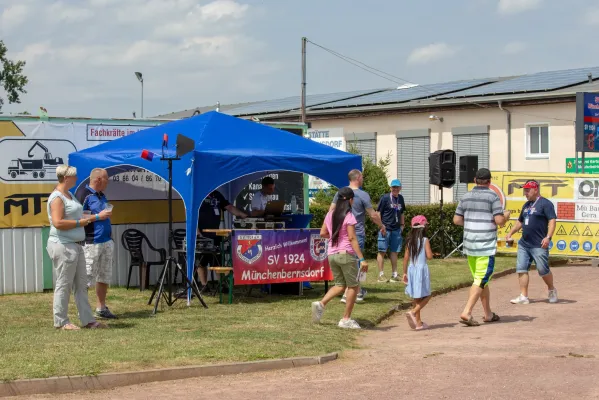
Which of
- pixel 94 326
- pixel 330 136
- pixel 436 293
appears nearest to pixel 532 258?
pixel 436 293

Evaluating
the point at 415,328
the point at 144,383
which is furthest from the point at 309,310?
the point at 144,383

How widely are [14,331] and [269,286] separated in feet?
17.7

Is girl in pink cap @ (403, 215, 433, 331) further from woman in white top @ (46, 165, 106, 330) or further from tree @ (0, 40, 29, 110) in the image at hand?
tree @ (0, 40, 29, 110)

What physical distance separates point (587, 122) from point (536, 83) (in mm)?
10417

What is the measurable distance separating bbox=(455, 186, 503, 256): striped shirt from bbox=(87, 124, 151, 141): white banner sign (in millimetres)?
7169

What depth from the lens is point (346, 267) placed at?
12.2 m

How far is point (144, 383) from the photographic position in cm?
893

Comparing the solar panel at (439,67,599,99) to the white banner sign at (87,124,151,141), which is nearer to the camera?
the white banner sign at (87,124,151,141)

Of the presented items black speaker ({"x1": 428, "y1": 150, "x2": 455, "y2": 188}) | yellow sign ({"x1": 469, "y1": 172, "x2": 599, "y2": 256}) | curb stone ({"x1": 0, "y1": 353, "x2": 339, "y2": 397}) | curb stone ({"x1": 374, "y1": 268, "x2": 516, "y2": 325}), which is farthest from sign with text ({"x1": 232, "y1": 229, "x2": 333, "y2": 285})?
black speaker ({"x1": 428, "y1": 150, "x2": 455, "y2": 188})

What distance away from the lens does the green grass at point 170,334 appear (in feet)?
30.7

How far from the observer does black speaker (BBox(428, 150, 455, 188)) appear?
24.1m

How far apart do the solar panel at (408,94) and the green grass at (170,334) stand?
22127 millimetres

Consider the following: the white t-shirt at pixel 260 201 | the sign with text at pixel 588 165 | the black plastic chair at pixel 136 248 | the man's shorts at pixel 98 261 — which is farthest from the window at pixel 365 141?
the man's shorts at pixel 98 261

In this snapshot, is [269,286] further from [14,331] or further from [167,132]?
[14,331]
